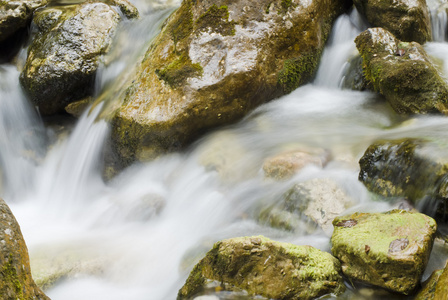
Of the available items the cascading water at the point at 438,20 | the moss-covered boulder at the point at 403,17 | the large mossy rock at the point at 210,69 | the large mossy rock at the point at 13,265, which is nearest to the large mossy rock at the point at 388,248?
the large mossy rock at the point at 13,265

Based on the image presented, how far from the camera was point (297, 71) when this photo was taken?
632 cm

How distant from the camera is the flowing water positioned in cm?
414

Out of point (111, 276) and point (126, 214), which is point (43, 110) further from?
point (111, 276)

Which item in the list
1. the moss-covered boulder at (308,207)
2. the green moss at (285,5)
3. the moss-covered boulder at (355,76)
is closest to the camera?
the moss-covered boulder at (308,207)

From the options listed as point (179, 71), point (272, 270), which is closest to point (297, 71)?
point (179, 71)

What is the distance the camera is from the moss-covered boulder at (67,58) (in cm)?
684

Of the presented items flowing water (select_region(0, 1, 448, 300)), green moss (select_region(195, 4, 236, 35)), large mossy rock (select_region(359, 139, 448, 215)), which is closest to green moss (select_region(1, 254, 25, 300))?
flowing water (select_region(0, 1, 448, 300))

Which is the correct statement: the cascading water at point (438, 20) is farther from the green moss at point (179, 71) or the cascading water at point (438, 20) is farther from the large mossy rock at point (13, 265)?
the large mossy rock at point (13, 265)

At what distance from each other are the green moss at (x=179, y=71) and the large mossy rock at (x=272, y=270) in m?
2.86

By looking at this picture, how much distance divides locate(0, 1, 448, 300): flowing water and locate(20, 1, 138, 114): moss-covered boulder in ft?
0.88

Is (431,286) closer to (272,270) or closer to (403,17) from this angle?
(272,270)

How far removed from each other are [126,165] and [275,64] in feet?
8.14

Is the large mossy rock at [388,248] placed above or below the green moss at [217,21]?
below

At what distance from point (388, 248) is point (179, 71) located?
11.9ft
